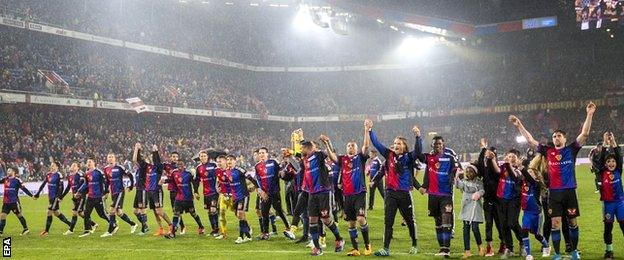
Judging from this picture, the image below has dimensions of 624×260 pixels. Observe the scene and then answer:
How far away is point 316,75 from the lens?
2793 inches

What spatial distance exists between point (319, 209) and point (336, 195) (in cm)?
499

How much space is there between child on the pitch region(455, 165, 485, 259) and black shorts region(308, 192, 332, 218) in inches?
107

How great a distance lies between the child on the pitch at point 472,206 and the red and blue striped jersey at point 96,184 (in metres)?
10.8

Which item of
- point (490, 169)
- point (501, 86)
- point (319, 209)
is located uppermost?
point (501, 86)

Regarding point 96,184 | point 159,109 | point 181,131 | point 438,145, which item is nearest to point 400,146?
point 438,145

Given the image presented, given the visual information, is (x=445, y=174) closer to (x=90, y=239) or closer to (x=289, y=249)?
(x=289, y=249)

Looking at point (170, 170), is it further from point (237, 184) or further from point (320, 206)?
point (320, 206)

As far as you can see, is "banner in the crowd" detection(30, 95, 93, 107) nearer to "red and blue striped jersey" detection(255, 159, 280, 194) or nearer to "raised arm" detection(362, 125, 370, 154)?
"red and blue striped jersey" detection(255, 159, 280, 194)

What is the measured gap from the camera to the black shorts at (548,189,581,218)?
10812 mm

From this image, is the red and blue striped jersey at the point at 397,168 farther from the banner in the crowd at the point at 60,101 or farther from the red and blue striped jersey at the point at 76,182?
the banner in the crowd at the point at 60,101

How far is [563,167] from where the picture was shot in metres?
10.9

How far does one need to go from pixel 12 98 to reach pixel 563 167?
34.4 m

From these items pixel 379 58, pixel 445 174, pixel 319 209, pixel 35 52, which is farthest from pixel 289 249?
pixel 379 58

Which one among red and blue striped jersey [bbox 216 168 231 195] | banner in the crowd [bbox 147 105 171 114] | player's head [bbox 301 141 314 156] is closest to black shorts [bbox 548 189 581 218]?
player's head [bbox 301 141 314 156]
